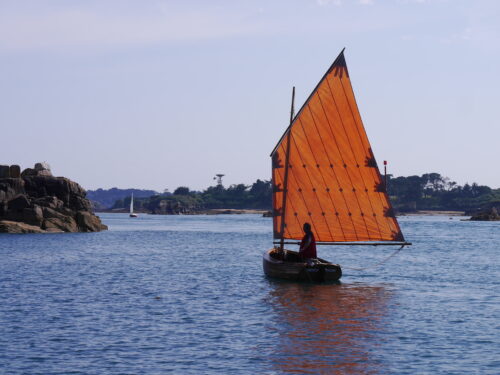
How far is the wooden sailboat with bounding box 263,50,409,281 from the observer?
40.5m

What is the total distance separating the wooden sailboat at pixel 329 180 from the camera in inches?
1596

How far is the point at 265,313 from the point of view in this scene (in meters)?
32.1

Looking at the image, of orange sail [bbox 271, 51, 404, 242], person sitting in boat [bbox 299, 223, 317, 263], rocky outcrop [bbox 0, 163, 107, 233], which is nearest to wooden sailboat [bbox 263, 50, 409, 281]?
orange sail [bbox 271, 51, 404, 242]

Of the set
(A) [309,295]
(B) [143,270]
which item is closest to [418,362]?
(A) [309,295]

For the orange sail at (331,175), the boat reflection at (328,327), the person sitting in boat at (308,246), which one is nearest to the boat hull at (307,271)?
the person sitting in boat at (308,246)

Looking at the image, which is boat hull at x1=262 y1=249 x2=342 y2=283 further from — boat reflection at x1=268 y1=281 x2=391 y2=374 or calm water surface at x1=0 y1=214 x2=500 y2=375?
calm water surface at x1=0 y1=214 x2=500 y2=375

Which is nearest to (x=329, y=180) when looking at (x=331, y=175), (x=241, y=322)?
(x=331, y=175)

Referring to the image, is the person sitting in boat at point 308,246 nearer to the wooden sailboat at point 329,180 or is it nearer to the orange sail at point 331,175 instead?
the wooden sailboat at point 329,180

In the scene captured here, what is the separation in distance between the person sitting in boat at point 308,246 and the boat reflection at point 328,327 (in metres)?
1.70

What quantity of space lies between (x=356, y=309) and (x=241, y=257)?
37937mm

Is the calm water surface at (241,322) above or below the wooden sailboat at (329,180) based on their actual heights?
below

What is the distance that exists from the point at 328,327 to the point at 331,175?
14219 millimetres

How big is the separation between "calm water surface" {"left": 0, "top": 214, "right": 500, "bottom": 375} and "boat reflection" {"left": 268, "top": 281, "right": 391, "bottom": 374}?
0.05m

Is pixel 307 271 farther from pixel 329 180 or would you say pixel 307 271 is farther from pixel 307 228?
pixel 329 180
